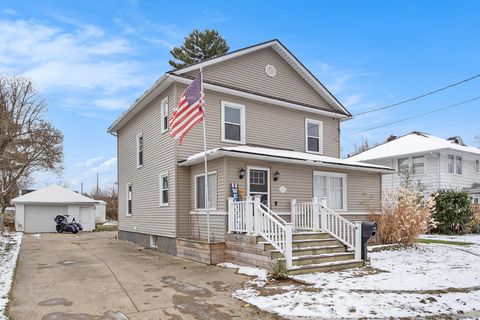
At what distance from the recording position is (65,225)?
28.4m

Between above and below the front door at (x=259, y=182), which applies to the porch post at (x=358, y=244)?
below

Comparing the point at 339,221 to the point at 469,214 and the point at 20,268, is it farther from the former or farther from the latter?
the point at 469,214

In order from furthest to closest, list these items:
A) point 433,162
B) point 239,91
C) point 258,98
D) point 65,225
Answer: point 65,225, point 433,162, point 258,98, point 239,91

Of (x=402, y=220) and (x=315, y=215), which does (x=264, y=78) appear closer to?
(x=315, y=215)

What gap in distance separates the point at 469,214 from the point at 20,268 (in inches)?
762

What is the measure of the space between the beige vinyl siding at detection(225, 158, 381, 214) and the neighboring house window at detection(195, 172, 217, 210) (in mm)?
737

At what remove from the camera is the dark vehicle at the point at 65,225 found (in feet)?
92.3

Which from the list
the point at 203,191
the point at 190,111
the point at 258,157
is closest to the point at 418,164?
the point at 258,157

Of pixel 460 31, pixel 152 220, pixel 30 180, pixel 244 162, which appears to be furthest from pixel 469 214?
pixel 30 180

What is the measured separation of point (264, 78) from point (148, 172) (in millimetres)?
6000

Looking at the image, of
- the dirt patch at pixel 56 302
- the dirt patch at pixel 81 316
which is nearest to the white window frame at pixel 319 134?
the dirt patch at pixel 56 302

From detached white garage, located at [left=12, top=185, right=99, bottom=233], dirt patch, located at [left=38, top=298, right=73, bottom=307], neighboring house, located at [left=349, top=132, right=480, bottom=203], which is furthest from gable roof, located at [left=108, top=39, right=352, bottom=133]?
detached white garage, located at [left=12, top=185, right=99, bottom=233]

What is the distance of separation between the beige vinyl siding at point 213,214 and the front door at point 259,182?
987mm

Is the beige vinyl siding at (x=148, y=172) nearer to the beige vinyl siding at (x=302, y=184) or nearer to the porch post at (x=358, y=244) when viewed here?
the beige vinyl siding at (x=302, y=184)
